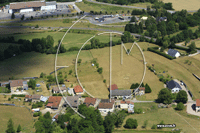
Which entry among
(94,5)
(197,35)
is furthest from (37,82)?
(94,5)

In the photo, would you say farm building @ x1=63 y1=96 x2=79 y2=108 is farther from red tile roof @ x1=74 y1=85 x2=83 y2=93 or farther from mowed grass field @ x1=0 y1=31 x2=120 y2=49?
mowed grass field @ x1=0 y1=31 x2=120 y2=49

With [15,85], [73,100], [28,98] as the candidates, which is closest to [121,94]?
[73,100]

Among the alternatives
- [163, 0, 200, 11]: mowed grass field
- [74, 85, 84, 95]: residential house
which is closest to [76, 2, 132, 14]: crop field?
[163, 0, 200, 11]: mowed grass field

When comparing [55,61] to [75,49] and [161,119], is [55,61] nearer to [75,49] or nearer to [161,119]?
[75,49]

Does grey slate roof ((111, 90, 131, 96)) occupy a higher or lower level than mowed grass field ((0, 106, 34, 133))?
higher

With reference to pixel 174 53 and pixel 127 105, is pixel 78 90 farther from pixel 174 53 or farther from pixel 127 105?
pixel 174 53

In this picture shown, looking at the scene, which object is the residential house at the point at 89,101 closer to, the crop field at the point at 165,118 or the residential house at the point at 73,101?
the residential house at the point at 73,101
